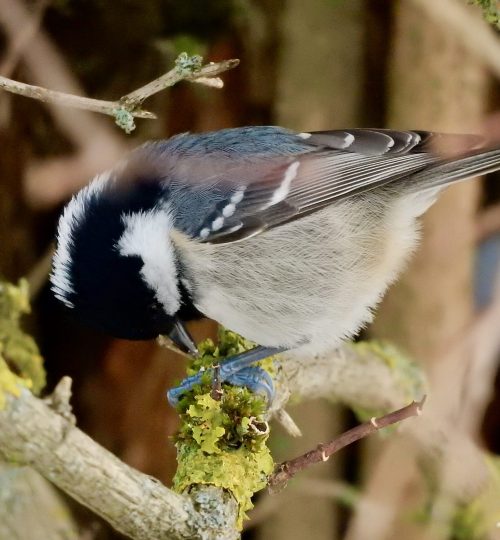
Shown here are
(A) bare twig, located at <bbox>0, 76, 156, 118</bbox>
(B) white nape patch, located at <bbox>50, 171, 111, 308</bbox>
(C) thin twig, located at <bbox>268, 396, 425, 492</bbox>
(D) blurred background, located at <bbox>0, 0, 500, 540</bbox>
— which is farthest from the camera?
(D) blurred background, located at <bbox>0, 0, 500, 540</bbox>

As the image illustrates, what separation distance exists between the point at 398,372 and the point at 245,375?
1.62 feet

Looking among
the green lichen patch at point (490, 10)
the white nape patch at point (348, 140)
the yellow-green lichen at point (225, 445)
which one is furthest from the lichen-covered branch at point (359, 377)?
the green lichen patch at point (490, 10)

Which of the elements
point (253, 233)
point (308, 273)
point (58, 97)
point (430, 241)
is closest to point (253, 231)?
point (253, 233)

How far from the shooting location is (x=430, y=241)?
2.09m

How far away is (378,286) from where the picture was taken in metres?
1.44

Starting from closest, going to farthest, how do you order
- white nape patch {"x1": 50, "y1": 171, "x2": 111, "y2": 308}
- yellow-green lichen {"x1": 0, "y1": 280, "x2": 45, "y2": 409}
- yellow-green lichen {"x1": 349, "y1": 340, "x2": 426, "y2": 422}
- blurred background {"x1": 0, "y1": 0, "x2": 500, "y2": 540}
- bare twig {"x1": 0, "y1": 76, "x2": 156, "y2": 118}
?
bare twig {"x1": 0, "y1": 76, "x2": 156, "y2": 118}
white nape patch {"x1": 50, "y1": 171, "x2": 111, "y2": 308}
yellow-green lichen {"x1": 0, "y1": 280, "x2": 45, "y2": 409}
yellow-green lichen {"x1": 349, "y1": 340, "x2": 426, "y2": 422}
blurred background {"x1": 0, "y1": 0, "x2": 500, "y2": 540}

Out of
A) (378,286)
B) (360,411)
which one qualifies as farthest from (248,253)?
(360,411)

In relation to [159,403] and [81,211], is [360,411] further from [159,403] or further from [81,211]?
[81,211]

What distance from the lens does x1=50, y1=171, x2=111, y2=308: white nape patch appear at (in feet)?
4.05

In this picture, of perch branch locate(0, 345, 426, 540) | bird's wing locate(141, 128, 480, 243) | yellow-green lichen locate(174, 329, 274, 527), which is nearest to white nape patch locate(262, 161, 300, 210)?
bird's wing locate(141, 128, 480, 243)

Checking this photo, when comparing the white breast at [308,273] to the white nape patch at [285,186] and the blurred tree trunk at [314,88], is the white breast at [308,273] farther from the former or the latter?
the blurred tree trunk at [314,88]

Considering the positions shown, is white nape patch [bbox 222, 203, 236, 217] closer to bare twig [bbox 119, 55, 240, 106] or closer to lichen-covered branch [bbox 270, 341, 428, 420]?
lichen-covered branch [bbox 270, 341, 428, 420]

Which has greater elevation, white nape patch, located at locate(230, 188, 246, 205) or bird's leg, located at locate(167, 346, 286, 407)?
white nape patch, located at locate(230, 188, 246, 205)

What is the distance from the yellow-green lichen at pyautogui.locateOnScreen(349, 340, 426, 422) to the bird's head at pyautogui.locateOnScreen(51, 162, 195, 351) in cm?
57
